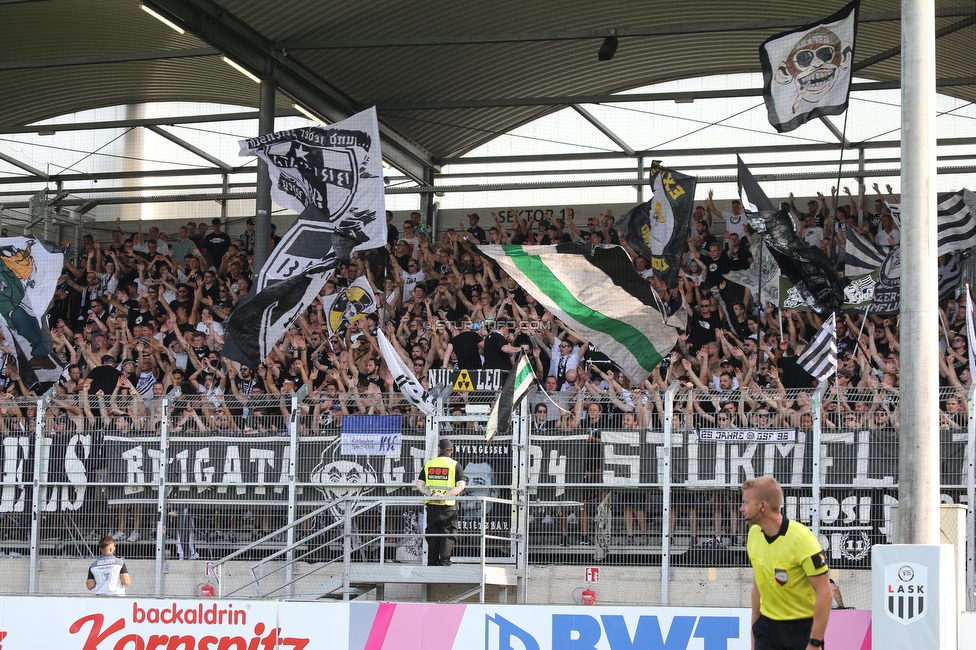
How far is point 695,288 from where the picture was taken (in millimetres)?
21453

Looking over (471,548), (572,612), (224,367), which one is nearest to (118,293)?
(224,367)

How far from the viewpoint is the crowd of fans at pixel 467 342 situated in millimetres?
15820

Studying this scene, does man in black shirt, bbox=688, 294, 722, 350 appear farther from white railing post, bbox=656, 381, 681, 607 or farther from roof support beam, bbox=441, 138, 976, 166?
roof support beam, bbox=441, 138, 976, 166

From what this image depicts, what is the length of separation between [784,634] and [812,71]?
1093 centimetres

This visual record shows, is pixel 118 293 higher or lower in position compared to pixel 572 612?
higher

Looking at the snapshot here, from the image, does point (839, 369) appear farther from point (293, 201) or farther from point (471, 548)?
point (293, 201)

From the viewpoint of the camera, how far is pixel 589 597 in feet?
50.5

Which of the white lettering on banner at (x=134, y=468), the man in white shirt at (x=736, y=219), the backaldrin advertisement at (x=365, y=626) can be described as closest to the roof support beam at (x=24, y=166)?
the white lettering on banner at (x=134, y=468)

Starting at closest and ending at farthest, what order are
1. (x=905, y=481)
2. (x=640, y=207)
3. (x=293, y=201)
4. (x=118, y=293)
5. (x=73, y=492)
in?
(x=905, y=481) → (x=73, y=492) → (x=293, y=201) → (x=640, y=207) → (x=118, y=293)

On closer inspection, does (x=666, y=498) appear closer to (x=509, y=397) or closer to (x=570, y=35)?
(x=509, y=397)

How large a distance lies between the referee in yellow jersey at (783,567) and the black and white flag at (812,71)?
33.0 feet

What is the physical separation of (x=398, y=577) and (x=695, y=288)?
322 inches

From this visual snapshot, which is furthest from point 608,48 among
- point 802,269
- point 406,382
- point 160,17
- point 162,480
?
point 162,480

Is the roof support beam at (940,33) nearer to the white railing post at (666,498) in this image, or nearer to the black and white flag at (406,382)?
the white railing post at (666,498)
